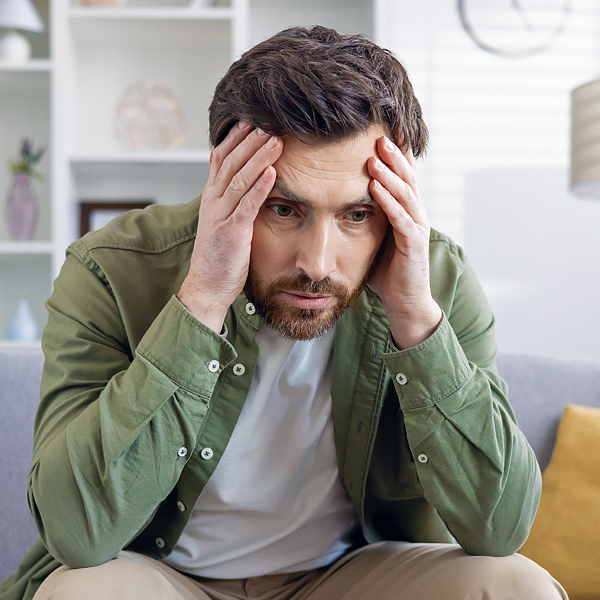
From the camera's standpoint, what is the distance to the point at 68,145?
237cm

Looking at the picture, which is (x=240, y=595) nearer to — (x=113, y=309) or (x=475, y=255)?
(x=113, y=309)

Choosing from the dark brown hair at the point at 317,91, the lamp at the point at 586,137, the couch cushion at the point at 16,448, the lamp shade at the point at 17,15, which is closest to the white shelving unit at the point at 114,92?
the lamp shade at the point at 17,15

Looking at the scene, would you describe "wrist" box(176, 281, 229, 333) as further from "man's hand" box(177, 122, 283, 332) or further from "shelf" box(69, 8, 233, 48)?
"shelf" box(69, 8, 233, 48)

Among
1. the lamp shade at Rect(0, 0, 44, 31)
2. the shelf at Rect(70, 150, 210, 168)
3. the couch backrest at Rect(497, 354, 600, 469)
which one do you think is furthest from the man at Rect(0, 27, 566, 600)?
the lamp shade at Rect(0, 0, 44, 31)

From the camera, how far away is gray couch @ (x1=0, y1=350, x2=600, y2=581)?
4.40 feet

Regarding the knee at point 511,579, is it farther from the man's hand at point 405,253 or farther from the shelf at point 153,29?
the shelf at point 153,29

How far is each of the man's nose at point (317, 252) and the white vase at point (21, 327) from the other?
67.2 inches

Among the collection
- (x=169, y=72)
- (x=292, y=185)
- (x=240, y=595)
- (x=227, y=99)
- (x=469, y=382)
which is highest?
(x=169, y=72)

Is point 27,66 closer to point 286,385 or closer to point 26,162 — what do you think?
point 26,162

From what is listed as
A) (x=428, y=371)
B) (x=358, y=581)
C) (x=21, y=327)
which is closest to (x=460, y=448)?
(x=428, y=371)

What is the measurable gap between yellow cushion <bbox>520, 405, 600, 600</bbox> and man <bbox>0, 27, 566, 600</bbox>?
1.15ft

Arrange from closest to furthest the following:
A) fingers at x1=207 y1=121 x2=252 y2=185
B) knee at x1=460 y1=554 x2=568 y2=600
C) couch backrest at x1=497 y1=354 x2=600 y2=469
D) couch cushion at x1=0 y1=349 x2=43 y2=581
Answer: knee at x1=460 y1=554 x2=568 y2=600
fingers at x1=207 y1=121 x2=252 y2=185
couch cushion at x1=0 y1=349 x2=43 y2=581
couch backrest at x1=497 y1=354 x2=600 y2=469

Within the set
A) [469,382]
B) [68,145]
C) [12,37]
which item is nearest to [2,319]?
[68,145]

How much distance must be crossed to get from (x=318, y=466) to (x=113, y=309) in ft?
1.32
